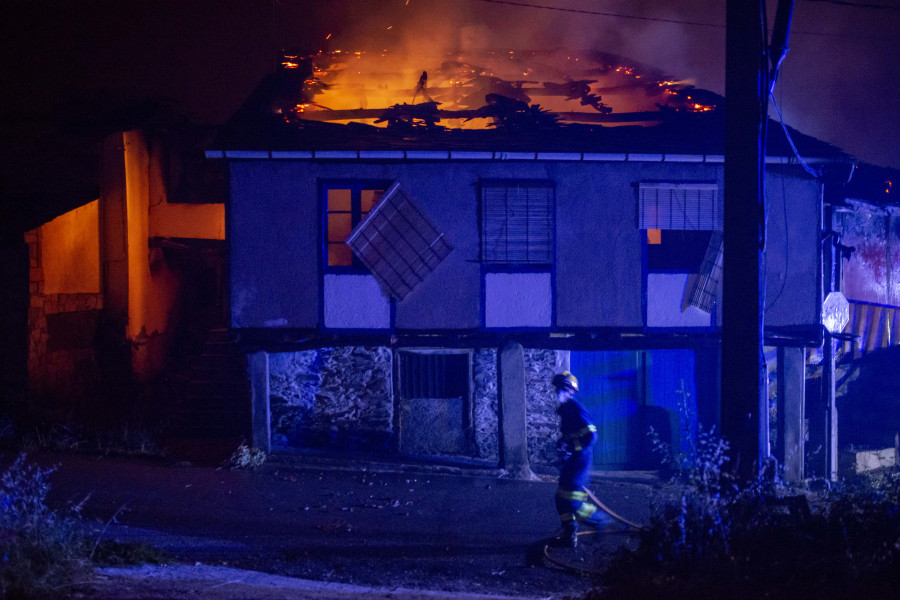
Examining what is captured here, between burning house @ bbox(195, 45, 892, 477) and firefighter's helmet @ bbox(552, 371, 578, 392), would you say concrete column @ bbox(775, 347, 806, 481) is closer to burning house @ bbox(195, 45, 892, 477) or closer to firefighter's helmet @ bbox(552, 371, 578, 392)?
→ burning house @ bbox(195, 45, 892, 477)

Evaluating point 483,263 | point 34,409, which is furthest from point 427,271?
point 34,409

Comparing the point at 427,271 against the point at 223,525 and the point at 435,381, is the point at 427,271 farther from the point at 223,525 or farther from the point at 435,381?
the point at 223,525

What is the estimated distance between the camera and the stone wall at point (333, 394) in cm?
1191

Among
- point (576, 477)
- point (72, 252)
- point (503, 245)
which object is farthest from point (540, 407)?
point (72, 252)

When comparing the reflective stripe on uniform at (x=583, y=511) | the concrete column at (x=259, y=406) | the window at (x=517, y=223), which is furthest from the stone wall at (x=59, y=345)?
the reflective stripe on uniform at (x=583, y=511)

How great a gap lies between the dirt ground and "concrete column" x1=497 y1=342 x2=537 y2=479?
325 mm

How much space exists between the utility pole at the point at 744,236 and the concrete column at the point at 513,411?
17.5 feet

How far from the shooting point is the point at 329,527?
8.11 meters

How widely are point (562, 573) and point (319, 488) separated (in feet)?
15.0

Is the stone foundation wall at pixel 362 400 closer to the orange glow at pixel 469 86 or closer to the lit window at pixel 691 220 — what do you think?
the lit window at pixel 691 220

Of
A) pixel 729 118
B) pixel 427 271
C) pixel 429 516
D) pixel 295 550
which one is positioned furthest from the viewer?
pixel 427 271

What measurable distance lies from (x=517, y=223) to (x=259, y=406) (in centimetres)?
536

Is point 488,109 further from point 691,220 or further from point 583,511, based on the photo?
point 583,511

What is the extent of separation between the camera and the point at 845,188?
13031mm
